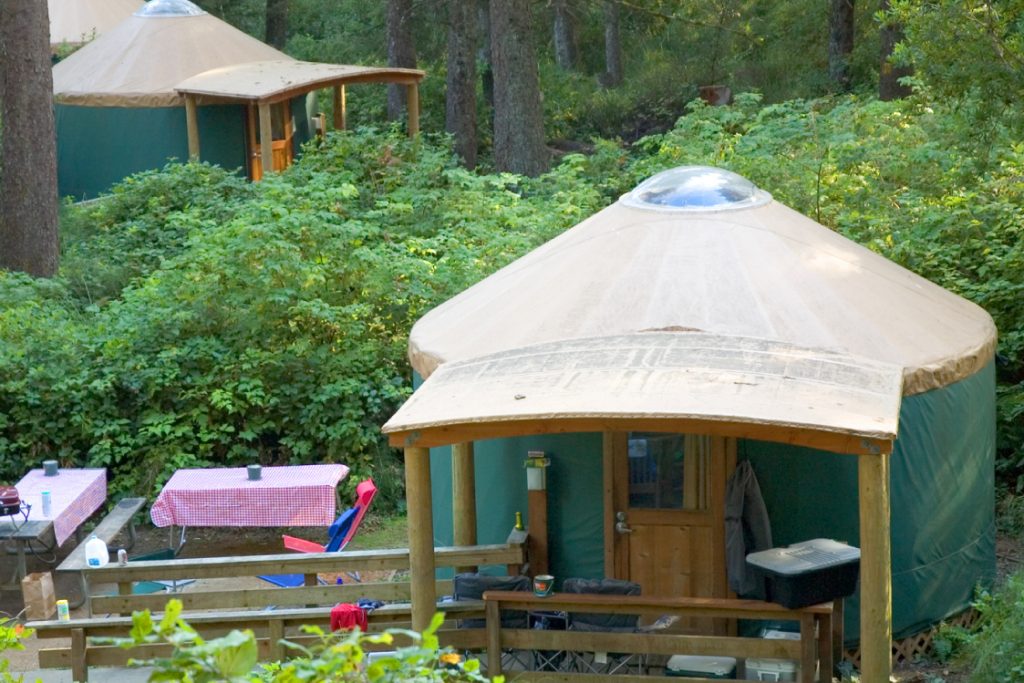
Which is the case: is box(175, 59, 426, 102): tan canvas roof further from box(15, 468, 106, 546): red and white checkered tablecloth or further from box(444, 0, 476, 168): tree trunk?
box(15, 468, 106, 546): red and white checkered tablecloth

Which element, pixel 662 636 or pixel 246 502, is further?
pixel 246 502

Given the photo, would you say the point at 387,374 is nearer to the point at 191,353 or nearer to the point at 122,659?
the point at 191,353

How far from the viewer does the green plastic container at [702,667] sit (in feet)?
20.4

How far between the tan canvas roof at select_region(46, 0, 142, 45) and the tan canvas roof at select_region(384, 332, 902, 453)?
21.8 metres

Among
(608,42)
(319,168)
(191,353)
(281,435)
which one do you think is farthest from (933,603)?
(608,42)

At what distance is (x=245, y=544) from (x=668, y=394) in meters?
4.70

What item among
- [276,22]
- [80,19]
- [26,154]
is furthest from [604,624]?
[80,19]

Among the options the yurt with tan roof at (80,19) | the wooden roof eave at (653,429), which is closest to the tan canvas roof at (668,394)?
the wooden roof eave at (653,429)

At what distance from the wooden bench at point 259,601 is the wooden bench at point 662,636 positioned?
164 millimetres

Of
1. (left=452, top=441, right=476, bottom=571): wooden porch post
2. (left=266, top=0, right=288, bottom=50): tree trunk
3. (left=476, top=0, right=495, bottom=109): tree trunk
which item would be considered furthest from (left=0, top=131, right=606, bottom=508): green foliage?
(left=266, top=0, right=288, bottom=50): tree trunk

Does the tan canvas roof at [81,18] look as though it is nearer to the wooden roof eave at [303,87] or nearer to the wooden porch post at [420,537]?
the wooden roof eave at [303,87]

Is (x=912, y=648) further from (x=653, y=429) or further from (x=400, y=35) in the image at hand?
(x=400, y=35)

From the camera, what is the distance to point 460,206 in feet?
39.2

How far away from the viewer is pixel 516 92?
574 inches
